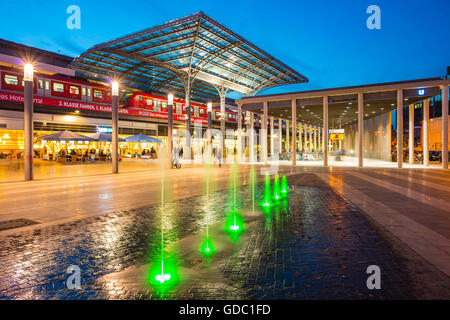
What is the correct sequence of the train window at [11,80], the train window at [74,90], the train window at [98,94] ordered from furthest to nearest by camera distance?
the train window at [98,94]
the train window at [74,90]
the train window at [11,80]

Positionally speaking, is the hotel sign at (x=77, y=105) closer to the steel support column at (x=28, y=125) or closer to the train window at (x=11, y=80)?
the train window at (x=11, y=80)

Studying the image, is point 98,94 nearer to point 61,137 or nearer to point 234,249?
point 61,137

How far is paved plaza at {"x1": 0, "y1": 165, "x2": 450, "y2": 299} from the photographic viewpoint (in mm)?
3496

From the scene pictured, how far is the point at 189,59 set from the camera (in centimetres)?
3269

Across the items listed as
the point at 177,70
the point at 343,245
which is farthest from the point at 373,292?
the point at 177,70

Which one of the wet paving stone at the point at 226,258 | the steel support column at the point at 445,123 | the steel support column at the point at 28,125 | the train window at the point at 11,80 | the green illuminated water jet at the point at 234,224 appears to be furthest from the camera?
the train window at the point at 11,80

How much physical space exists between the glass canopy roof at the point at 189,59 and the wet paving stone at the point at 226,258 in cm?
2155

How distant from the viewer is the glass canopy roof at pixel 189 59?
26938 millimetres

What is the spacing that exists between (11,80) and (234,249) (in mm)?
30277

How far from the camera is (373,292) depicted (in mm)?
3406

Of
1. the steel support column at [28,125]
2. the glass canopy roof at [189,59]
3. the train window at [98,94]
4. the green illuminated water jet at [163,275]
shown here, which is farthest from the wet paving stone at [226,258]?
the train window at [98,94]

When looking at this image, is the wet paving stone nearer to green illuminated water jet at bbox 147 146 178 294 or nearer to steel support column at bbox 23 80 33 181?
green illuminated water jet at bbox 147 146 178 294
